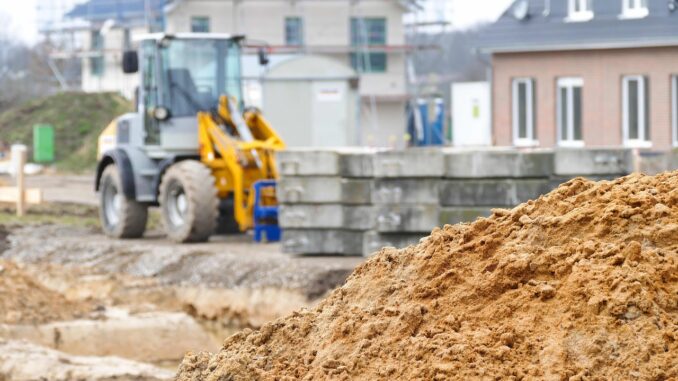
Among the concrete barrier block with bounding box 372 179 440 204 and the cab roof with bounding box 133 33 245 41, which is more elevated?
the cab roof with bounding box 133 33 245 41

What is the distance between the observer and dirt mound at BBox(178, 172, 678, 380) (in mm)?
4523

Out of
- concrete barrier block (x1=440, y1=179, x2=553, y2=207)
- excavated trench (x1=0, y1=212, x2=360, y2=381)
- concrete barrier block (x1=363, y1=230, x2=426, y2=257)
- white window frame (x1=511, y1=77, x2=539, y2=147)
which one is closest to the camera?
excavated trench (x1=0, y1=212, x2=360, y2=381)

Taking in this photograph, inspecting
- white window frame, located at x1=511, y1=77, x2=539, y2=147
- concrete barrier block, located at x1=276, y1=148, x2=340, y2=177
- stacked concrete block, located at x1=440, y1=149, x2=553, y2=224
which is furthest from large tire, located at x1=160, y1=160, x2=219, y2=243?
white window frame, located at x1=511, y1=77, x2=539, y2=147

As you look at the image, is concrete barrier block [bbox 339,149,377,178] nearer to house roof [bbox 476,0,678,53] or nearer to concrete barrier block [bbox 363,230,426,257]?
concrete barrier block [bbox 363,230,426,257]

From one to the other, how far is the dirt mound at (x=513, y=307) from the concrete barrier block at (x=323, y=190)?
395 inches

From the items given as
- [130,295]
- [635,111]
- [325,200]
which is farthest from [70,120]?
[325,200]

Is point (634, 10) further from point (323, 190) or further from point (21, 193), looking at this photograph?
point (323, 190)

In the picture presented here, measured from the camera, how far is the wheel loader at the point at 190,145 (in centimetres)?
1873

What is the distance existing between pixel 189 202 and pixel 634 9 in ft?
44.4

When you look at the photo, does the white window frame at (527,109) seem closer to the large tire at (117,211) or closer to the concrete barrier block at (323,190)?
the large tire at (117,211)

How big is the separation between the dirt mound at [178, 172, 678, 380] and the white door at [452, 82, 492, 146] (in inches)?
1355

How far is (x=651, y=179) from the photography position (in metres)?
5.46

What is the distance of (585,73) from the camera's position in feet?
101

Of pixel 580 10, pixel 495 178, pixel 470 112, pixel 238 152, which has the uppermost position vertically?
pixel 580 10
